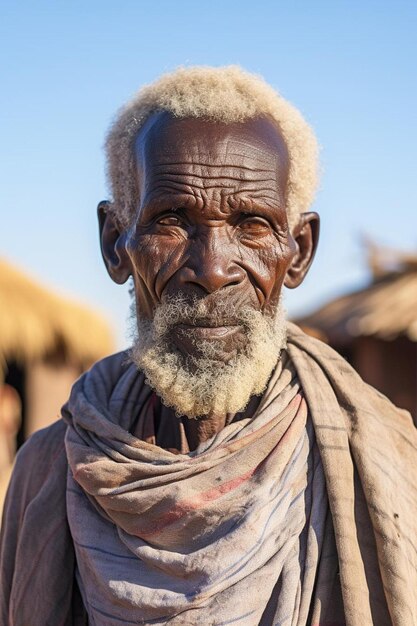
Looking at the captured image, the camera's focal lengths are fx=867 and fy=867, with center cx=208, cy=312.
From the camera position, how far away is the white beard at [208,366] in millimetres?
2365

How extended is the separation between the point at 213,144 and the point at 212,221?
0.22m

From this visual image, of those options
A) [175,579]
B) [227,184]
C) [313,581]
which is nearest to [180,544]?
[175,579]

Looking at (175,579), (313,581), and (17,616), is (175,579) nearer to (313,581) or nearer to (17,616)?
(313,581)

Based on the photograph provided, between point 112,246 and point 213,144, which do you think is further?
point 112,246

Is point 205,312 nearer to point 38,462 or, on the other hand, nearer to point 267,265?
point 267,265

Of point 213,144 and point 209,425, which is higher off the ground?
point 213,144

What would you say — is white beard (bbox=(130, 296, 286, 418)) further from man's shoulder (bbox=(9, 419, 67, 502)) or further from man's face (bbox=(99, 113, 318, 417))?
man's shoulder (bbox=(9, 419, 67, 502))

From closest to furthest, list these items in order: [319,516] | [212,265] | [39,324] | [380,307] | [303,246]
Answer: [319,516] < [212,265] < [303,246] < [380,307] < [39,324]

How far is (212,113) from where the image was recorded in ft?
7.95

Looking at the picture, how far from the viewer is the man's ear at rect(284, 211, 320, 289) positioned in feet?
8.68

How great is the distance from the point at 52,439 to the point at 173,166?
3.20 ft

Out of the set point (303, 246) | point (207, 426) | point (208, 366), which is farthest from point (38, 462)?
point (303, 246)

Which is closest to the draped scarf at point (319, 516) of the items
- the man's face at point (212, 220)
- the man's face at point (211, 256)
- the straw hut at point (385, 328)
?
the man's face at point (211, 256)

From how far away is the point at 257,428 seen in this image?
2.28 meters
